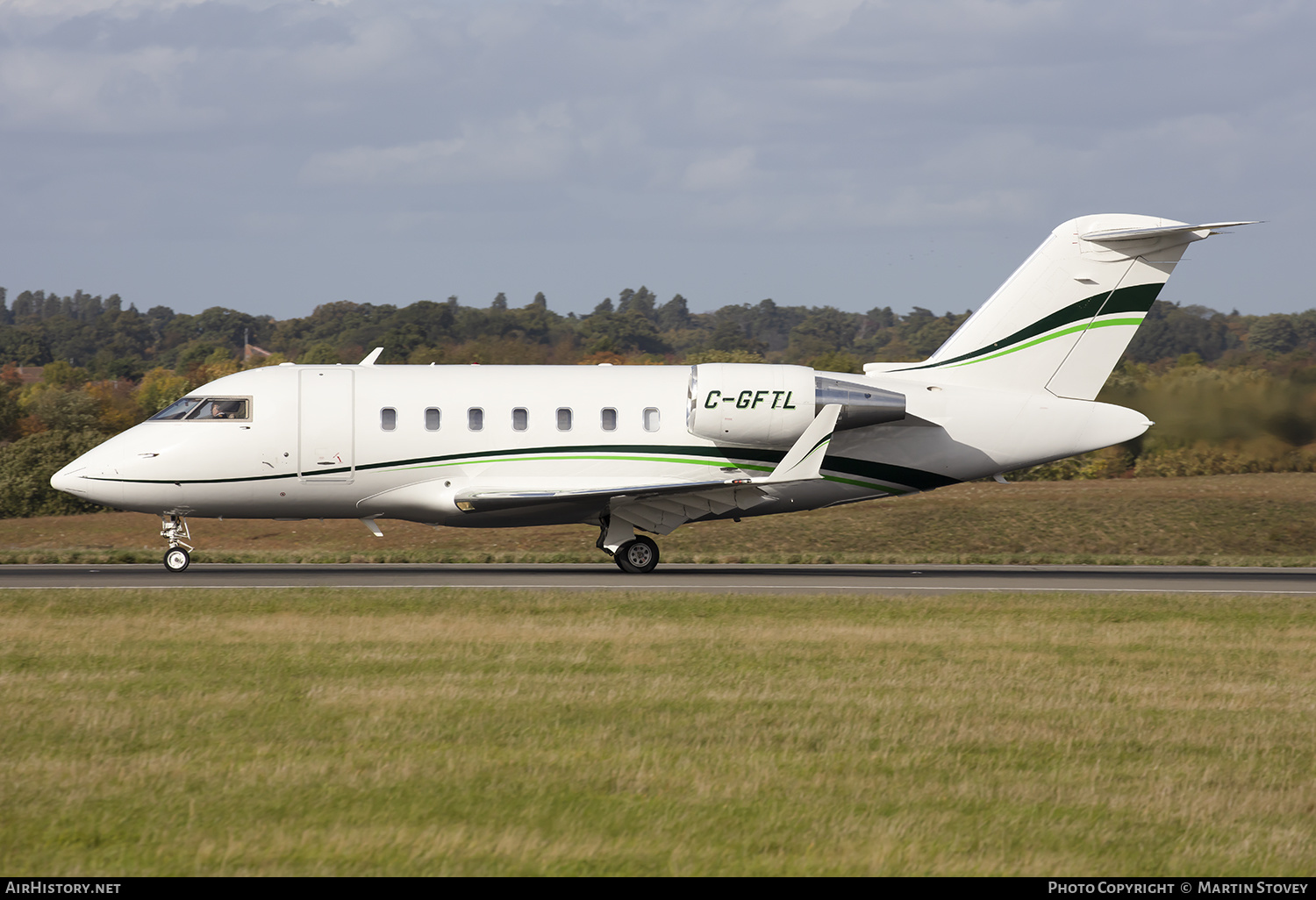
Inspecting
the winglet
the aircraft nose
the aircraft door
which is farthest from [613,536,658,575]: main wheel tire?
the aircraft nose

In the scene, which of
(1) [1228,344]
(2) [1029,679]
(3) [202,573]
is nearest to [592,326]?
(1) [1228,344]

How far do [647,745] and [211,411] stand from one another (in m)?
16.9

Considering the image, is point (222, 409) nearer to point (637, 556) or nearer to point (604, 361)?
point (637, 556)

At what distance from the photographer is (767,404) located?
24.7 m

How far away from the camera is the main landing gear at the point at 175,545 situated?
25.2 meters

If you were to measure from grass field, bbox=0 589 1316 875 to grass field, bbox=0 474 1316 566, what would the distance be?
759 inches

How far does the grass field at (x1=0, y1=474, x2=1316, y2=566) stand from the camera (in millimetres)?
37969

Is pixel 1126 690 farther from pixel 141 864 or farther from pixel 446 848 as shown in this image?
pixel 141 864

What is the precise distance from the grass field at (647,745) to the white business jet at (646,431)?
6.58 metres

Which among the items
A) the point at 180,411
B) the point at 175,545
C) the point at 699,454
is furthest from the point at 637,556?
the point at 180,411

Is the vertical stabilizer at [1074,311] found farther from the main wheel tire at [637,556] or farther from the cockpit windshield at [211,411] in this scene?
the cockpit windshield at [211,411]

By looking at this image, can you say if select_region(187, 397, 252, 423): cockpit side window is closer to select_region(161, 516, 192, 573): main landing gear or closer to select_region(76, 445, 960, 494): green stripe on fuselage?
select_region(76, 445, 960, 494): green stripe on fuselage

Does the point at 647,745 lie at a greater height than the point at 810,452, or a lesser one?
lesser

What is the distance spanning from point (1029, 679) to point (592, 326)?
472 feet
